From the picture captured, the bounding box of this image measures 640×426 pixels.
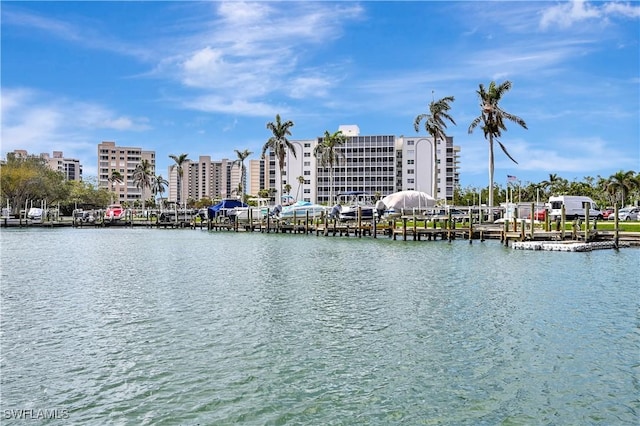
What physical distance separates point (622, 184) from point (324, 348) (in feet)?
414

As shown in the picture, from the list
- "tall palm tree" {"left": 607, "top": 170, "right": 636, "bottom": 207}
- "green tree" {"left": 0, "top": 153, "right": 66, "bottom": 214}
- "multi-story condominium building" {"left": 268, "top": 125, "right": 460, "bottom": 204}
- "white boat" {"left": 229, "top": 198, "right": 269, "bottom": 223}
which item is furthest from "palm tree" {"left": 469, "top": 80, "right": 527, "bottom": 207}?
"multi-story condominium building" {"left": 268, "top": 125, "right": 460, "bottom": 204}

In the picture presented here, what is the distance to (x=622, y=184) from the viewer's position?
404ft

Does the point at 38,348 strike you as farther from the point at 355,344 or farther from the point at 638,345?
the point at 638,345

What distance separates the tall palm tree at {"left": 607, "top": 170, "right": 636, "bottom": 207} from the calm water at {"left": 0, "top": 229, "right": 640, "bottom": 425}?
349 feet

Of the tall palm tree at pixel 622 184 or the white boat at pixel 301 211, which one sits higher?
the tall palm tree at pixel 622 184

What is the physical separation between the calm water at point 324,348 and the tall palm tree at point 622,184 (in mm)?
106301

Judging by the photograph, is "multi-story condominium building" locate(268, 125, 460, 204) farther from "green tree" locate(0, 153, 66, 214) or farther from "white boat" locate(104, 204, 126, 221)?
Answer: "green tree" locate(0, 153, 66, 214)

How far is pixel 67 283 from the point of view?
2750cm

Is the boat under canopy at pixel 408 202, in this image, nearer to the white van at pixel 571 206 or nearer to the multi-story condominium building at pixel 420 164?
the white van at pixel 571 206

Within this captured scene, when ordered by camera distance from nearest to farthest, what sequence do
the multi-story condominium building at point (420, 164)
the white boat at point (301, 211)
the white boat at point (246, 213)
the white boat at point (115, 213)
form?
the white boat at point (301, 211), the white boat at point (246, 213), the white boat at point (115, 213), the multi-story condominium building at point (420, 164)

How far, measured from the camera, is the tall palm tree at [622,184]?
123m

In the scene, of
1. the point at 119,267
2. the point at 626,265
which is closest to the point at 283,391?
the point at 119,267

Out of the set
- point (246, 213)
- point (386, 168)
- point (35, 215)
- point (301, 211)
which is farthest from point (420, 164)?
point (35, 215)

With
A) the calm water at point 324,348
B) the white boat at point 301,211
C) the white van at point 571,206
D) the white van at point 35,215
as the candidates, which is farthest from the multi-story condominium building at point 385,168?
the calm water at point 324,348
